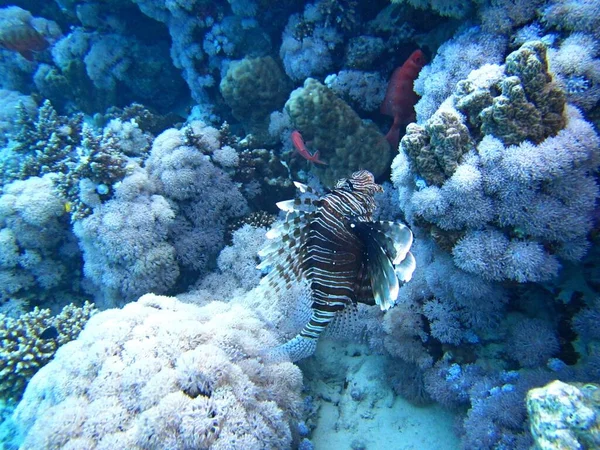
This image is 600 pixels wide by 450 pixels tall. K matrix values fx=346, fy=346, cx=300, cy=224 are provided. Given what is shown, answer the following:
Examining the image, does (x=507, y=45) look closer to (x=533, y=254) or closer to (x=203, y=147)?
(x=533, y=254)

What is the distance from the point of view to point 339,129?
191 inches

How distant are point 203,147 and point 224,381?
10.6ft

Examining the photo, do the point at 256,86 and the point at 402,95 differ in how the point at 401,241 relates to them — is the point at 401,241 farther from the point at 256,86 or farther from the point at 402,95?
the point at 256,86

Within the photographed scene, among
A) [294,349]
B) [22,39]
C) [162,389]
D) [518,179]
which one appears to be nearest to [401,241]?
[518,179]

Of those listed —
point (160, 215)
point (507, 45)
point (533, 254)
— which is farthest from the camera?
point (160, 215)

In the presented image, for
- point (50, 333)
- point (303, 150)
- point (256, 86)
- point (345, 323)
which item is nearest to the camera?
point (345, 323)

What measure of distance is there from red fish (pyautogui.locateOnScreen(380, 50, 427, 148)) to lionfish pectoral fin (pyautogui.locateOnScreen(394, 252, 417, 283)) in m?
2.79

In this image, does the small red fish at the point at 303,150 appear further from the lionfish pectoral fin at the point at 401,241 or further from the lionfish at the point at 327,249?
the lionfish pectoral fin at the point at 401,241

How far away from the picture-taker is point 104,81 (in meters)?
7.59

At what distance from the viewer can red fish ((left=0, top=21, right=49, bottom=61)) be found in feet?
25.6

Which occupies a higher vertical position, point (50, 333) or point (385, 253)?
point (385, 253)

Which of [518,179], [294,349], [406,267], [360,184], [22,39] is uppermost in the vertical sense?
[22,39]

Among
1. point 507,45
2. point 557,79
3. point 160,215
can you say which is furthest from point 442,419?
point 160,215

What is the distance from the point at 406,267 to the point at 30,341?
4.57 metres
